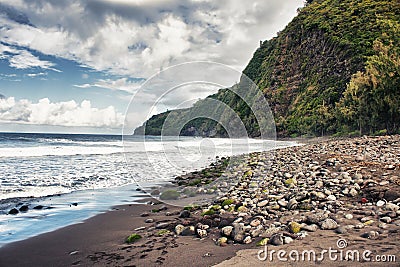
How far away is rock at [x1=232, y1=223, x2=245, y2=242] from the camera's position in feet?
19.2

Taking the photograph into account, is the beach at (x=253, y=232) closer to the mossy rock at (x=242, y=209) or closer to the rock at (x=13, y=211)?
the mossy rock at (x=242, y=209)

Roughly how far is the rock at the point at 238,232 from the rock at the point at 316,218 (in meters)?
1.30

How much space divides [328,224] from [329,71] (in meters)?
87.9

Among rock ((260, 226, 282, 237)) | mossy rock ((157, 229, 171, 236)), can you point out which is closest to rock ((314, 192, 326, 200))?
rock ((260, 226, 282, 237))

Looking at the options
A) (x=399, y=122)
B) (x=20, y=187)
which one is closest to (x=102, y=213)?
(x=20, y=187)

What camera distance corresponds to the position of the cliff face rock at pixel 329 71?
135 ft

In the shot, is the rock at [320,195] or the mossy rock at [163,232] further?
the rock at [320,195]

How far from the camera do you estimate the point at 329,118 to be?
63094 millimetres

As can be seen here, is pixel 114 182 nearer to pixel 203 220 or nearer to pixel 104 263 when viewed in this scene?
pixel 203 220

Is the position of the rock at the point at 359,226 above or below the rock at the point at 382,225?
below

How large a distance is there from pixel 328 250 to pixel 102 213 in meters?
7.13

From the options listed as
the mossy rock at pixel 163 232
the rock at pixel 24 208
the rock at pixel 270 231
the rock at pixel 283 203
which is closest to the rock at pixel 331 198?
the rock at pixel 283 203

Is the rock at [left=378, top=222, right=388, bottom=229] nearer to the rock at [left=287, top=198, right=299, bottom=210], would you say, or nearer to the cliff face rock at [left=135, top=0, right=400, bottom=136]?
the rock at [left=287, top=198, right=299, bottom=210]

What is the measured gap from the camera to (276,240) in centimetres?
530
